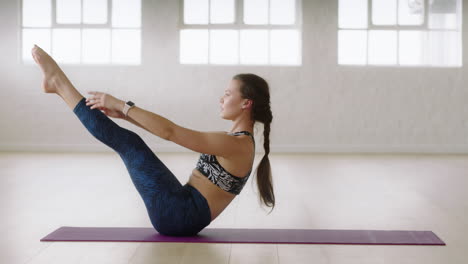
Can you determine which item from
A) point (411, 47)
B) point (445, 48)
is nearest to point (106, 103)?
point (411, 47)

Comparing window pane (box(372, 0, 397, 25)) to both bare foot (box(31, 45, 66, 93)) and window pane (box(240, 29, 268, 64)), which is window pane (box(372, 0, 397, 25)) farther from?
bare foot (box(31, 45, 66, 93))

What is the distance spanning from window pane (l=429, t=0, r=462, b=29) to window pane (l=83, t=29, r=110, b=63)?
417cm

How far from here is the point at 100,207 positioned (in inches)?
133

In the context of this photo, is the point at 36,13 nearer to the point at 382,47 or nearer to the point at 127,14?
the point at 127,14

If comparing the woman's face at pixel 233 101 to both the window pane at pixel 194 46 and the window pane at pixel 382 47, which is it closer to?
the window pane at pixel 194 46

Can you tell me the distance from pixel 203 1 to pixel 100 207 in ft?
14.1

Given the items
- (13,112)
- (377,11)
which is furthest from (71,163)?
(377,11)

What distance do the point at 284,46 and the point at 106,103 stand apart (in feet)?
17.2

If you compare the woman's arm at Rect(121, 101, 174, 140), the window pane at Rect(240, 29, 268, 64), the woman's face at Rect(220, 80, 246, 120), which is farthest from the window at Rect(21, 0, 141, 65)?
the woman's arm at Rect(121, 101, 174, 140)

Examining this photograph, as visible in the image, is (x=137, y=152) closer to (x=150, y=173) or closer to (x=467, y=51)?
(x=150, y=173)

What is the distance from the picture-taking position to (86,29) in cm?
713

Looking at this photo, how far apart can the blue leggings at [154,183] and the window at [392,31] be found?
16.9 feet

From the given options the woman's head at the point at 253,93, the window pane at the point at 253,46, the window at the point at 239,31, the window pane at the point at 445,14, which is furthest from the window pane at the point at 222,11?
the woman's head at the point at 253,93

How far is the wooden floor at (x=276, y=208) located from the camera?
2275mm
